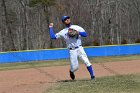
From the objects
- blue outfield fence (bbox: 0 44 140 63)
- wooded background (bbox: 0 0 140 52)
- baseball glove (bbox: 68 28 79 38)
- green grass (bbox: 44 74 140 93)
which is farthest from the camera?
wooded background (bbox: 0 0 140 52)

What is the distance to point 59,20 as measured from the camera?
51.5 meters

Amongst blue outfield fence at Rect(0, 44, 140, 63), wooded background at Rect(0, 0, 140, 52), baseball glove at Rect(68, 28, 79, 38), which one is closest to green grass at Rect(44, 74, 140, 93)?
baseball glove at Rect(68, 28, 79, 38)

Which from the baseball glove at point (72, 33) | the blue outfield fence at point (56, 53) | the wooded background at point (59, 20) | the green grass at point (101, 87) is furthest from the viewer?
the wooded background at point (59, 20)

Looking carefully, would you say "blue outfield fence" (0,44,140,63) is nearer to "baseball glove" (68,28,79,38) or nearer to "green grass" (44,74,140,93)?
"baseball glove" (68,28,79,38)

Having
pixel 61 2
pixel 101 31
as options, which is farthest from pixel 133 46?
pixel 61 2

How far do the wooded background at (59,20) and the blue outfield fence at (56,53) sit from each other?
17.2m

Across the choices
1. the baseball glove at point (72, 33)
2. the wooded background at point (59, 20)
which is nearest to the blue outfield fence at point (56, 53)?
the baseball glove at point (72, 33)

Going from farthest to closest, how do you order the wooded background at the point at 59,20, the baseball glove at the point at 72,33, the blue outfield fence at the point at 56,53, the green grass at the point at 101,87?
the wooded background at the point at 59,20, the blue outfield fence at the point at 56,53, the baseball glove at the point at 72,33, the green grass at the point at 101,87

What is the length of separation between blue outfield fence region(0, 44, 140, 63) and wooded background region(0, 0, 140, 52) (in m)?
17.2

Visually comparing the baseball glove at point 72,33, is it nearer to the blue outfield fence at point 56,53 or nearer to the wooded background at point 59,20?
the blue outfield fence at point 56,53

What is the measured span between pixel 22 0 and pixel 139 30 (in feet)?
71.9

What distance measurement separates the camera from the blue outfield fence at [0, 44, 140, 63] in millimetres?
22859

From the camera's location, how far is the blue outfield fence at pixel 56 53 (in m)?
22.9

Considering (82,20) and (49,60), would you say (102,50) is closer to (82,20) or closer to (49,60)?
(49,60)
